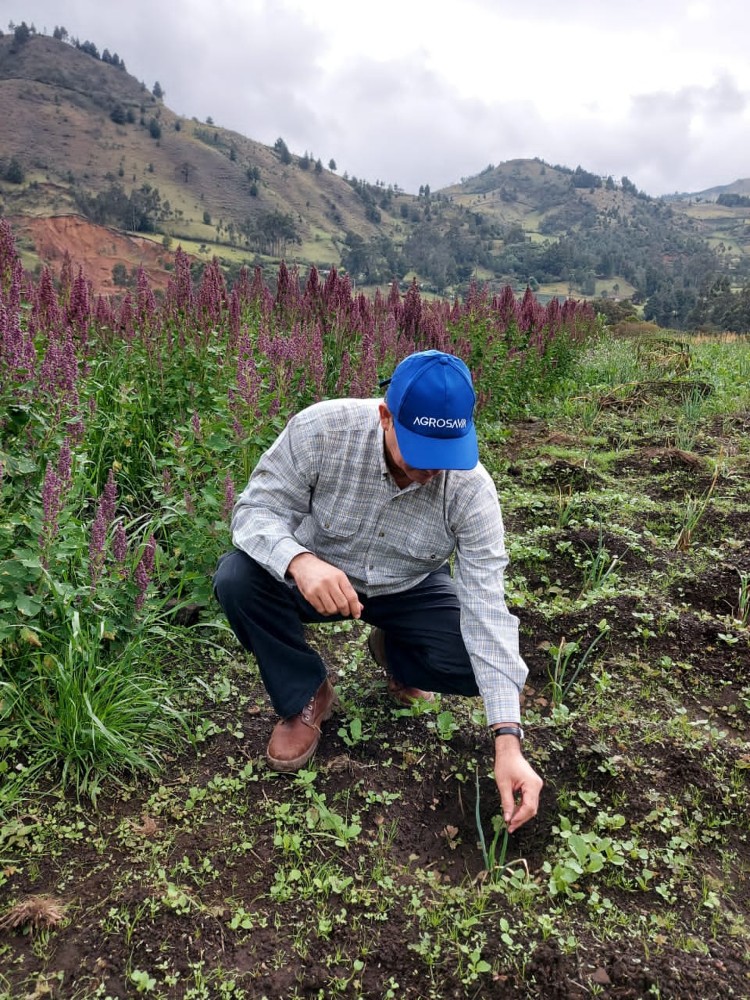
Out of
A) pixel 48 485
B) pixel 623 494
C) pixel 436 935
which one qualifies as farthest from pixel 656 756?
pixel 623 494

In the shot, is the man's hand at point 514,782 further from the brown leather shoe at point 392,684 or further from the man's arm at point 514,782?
the brown leather shoe at point 392,684

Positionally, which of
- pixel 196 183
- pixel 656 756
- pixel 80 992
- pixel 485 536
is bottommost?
pixel 80 992

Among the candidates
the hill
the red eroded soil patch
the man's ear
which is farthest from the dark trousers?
the red eroded soil patch

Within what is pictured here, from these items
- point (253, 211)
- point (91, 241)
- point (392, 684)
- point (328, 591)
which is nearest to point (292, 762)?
point (392, 684)

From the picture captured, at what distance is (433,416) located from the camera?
84.0 inches

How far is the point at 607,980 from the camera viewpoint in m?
1.88

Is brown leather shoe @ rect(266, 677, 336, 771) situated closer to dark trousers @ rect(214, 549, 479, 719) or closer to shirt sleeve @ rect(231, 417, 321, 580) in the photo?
dark trousers @ rect(214, 549, 479, 719)

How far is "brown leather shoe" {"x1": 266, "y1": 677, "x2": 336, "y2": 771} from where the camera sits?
2658 millimetres

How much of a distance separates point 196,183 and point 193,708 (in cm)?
13105

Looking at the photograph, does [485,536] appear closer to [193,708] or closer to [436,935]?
[436,935]

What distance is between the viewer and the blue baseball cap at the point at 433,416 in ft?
6.98

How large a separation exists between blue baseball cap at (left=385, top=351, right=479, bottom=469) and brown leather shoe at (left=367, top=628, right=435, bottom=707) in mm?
1297

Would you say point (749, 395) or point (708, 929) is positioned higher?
point (749, 395)

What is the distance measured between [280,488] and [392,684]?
125 cm
